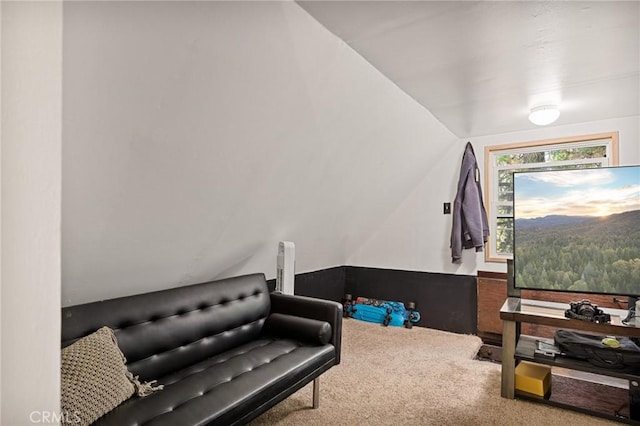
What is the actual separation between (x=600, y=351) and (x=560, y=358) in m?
0.24

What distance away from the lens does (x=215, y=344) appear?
2.36 metres

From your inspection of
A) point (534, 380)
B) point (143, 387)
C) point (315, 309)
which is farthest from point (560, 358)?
point (143, 387)

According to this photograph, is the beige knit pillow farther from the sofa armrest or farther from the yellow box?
the yellow box

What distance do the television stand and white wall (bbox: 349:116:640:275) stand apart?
136 centimetres

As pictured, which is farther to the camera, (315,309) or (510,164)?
(510,164)

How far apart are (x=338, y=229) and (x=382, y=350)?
1.31m

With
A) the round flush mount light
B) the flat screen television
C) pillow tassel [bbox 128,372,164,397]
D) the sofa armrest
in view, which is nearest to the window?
the round flush mount light

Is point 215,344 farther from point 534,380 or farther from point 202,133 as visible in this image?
point 534,380

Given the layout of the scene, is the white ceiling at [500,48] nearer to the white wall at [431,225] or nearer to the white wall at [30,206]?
the white wall at [431,225]

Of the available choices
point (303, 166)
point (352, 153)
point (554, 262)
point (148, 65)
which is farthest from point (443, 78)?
point (148, 65)

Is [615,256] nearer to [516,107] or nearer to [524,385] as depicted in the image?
[524,385]

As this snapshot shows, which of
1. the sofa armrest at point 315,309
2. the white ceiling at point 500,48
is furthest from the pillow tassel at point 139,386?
the white ceiling at point 500,48

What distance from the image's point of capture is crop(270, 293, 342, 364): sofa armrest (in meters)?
2.54

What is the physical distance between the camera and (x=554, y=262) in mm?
2664
